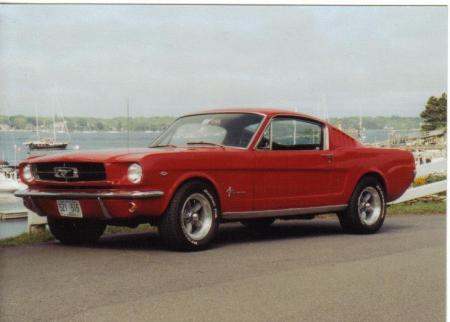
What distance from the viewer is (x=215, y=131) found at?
866cm

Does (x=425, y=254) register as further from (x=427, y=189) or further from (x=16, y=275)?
(x=427, y=189)

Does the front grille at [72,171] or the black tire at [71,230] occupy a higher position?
the front grille at [72,171]

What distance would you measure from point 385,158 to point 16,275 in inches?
200

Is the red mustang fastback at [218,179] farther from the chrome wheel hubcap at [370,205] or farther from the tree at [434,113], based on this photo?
the tree at [434,113]

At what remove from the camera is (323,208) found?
30.2 feet

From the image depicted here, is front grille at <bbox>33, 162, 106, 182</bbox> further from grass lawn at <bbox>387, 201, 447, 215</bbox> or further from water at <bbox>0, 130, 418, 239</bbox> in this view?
grass lawn at <bbox>387, 201, 447, 215</bbox>

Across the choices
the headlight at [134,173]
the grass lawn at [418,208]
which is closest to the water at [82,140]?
the headlight at [134,173]

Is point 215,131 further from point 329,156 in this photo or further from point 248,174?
point 329,156

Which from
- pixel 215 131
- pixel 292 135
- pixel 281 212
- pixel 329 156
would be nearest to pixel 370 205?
pixel 329 156

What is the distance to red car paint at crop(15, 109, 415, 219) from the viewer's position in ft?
24.6

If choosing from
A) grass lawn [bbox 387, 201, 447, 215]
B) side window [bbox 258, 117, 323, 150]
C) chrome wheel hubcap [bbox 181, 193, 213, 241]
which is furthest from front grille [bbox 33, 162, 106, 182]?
grass lawn [bbox 387, 201, 447, 215]

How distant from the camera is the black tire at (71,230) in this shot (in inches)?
329

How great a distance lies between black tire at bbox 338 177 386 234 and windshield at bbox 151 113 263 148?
1.62m

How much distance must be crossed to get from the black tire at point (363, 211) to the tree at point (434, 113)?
3.25 ft
